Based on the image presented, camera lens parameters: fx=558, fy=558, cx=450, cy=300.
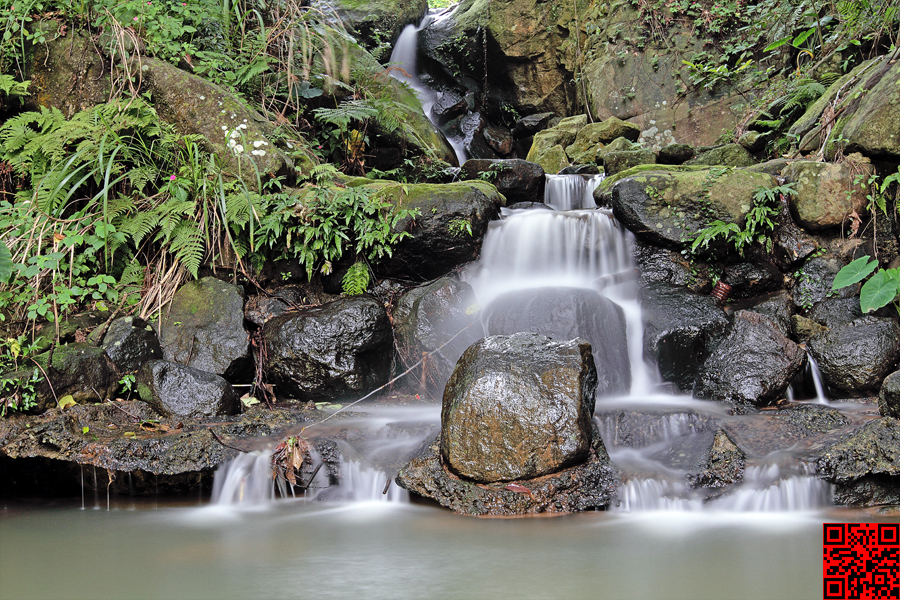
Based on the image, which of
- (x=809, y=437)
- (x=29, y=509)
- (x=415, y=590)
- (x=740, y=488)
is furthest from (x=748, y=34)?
(x=29, y=509)

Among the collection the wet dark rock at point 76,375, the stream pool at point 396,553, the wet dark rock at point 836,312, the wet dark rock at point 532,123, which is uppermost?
the wet dark rock at point 532,123

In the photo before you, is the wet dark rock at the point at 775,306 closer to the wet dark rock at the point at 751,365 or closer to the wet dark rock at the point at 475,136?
the wet dark rock at the point at 751,365

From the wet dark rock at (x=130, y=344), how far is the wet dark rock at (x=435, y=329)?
2.45m

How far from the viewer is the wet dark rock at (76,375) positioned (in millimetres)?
4629

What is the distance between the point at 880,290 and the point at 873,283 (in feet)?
0.30

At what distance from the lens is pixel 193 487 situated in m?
4.20

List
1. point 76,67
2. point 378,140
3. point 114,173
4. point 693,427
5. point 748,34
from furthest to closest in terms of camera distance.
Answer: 1. point 748,34
2. point 378,140
3. point 76,67
4. point 114,173
5. point 693,427

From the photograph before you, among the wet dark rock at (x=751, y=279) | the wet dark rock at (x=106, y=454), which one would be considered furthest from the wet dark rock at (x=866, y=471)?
the wet dark rock at (x=106, y=454)

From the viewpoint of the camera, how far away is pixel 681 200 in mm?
6621

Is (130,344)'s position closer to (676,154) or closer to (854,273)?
(854,273)

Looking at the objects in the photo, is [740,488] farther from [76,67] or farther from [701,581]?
[76,67]

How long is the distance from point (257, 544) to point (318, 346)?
247 cm

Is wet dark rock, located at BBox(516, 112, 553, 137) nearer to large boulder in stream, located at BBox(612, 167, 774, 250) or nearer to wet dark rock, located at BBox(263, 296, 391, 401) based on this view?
large boulder in stream, located at BBox(612, 167, 774, 250)

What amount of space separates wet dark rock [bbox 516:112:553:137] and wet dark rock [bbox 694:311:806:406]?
815cm
